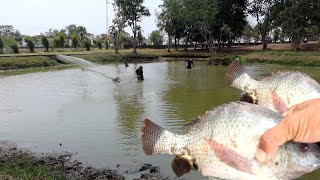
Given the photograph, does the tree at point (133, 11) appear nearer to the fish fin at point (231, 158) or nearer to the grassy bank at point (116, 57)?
the grassy bank at point (116, 57)

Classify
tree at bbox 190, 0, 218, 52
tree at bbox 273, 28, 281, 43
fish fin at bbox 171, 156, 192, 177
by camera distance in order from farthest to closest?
tree at bbox 273, 28, 281, 43
tree at bbox 190, 0, 218, 52
fish fin at bbox 171, 156, 192, 177

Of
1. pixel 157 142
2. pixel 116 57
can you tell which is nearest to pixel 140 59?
pixel 116 57

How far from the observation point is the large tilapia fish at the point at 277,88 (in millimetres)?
3168

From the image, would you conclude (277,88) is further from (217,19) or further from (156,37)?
(156,37)

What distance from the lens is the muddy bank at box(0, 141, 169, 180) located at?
8531 millimetres

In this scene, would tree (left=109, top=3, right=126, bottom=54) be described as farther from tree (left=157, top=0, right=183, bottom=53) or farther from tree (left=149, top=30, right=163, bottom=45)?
tree (left=149, top=30, right=163, bottom=45)

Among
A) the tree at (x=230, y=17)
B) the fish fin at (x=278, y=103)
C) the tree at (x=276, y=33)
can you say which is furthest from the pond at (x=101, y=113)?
the tree at (x=276, y=33)

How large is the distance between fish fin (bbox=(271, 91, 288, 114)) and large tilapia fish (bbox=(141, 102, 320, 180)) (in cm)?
57

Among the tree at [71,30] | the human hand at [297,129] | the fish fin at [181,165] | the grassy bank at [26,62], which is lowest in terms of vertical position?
the grassy bank at [26,62]

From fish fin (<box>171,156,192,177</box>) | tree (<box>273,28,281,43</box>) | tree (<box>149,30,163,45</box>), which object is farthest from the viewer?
tree (<box>149,30,163,45</box>)

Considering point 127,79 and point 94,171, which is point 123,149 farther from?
point 127,79

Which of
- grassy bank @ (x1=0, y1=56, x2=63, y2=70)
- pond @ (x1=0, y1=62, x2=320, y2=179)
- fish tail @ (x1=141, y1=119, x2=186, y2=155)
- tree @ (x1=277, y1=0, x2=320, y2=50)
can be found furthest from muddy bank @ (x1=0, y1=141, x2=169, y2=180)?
tree @ (x1=277, y1=0, x2=320, y2=50)

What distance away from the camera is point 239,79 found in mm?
3668

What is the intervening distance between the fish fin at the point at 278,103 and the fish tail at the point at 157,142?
81 centimetres
